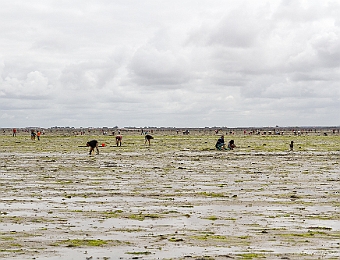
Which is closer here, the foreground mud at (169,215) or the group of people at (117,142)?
the foreground mud at (169,215)

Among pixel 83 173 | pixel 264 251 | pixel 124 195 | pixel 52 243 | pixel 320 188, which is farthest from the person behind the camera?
pixel 83 173

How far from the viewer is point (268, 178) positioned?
25.1 m

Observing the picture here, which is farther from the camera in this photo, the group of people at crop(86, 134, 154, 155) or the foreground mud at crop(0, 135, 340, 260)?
the group of people at crop(86, 134, 154, 155)

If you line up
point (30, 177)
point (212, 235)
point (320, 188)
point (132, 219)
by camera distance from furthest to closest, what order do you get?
point (30, 177) < point (320, 188) < point (132, 219) < point (212, 235)

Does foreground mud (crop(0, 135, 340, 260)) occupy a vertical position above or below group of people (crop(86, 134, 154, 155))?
below

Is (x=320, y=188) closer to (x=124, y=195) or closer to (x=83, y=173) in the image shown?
(x=124, y=195)

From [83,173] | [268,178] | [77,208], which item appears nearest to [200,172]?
[268,178]

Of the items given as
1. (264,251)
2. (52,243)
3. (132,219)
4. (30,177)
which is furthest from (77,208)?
(30,177)

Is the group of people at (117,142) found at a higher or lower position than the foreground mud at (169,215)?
higher

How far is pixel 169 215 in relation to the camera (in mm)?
14852

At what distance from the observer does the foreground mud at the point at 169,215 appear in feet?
35.4

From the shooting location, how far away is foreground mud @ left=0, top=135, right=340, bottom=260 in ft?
35.4

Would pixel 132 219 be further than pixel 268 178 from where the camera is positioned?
No

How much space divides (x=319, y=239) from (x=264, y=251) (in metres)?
1.72
